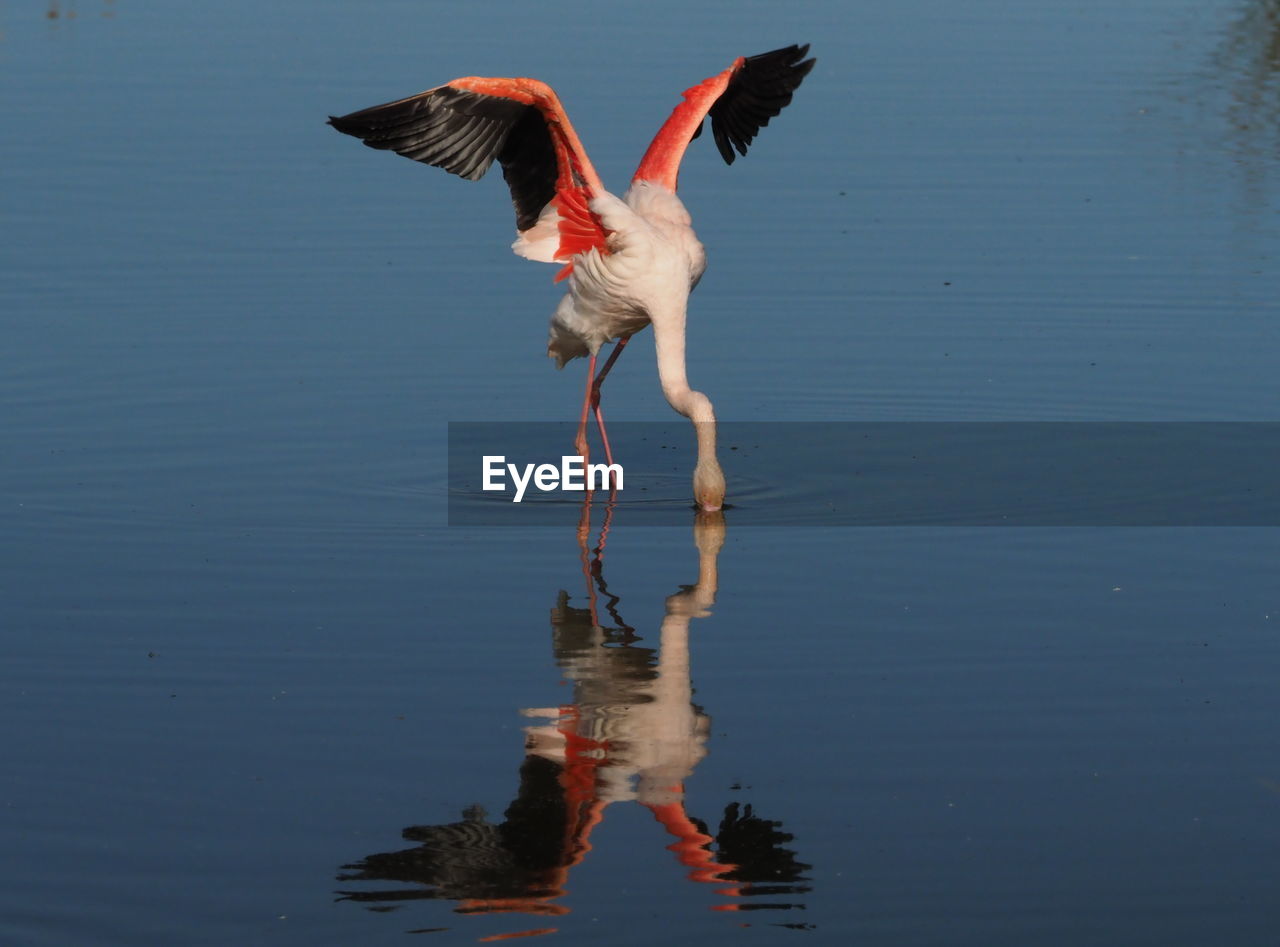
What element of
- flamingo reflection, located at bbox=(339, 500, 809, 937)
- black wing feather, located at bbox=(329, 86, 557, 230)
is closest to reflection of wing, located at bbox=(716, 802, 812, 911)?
flamingo reflection, located at bbox=(339, 500, 809, 937)

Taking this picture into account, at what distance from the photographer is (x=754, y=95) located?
1314 cm

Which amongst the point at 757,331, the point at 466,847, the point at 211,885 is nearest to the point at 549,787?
the point at 466,847

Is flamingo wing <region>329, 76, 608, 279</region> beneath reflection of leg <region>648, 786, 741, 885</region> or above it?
above

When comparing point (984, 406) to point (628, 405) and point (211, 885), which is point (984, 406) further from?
point (211, 885)

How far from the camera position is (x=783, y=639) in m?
8.77

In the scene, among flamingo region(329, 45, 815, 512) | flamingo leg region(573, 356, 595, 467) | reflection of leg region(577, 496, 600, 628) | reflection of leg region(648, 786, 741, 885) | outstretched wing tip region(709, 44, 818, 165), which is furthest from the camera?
outstretched wing tip region(709, 44, 818, 165)

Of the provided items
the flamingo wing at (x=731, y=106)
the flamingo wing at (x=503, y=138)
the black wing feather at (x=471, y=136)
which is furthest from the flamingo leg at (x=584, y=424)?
the flamingo wing at (x=731, y=106)

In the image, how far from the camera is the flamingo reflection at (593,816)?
639 cm

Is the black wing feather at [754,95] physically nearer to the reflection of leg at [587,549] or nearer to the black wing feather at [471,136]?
the black wing feather at [471,136]

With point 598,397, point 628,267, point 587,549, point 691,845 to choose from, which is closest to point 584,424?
point 598,397

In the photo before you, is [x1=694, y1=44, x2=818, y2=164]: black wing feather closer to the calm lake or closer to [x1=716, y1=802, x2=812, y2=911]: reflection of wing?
the calm lake

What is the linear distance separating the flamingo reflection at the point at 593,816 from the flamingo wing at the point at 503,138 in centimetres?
329

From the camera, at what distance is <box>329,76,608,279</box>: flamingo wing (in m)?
11.2

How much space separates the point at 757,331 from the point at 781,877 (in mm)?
7827
